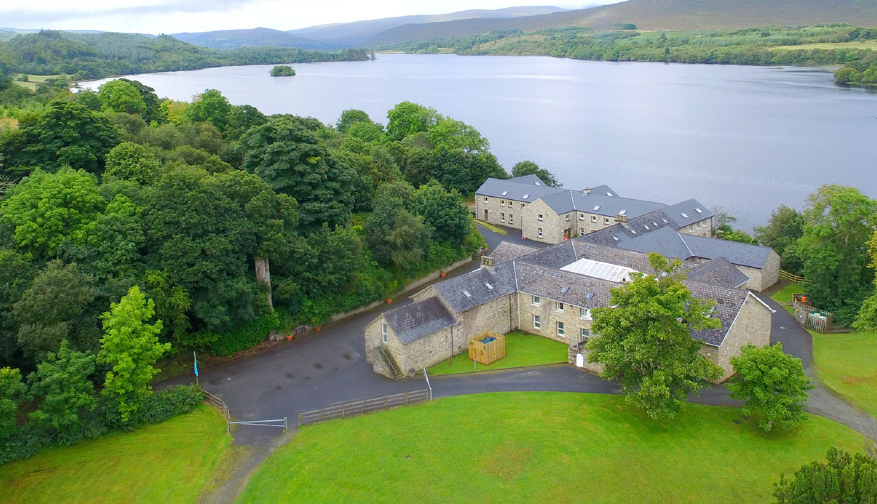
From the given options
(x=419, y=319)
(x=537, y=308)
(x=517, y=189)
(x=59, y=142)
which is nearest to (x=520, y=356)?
(x=537, y=308)

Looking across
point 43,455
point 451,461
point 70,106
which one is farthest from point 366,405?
point 70,106

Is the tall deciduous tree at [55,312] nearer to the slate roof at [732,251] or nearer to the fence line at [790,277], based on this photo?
the slate roof at [732,251]

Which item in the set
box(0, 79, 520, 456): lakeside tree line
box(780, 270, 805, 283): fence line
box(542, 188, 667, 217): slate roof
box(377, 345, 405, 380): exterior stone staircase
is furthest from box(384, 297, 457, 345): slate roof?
box(780, 270, 805, 283): fence line

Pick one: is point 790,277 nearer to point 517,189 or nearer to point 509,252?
point 509,252

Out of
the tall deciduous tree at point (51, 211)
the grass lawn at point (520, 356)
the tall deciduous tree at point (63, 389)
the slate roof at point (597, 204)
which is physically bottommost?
the grass lawn at point (520, 356)

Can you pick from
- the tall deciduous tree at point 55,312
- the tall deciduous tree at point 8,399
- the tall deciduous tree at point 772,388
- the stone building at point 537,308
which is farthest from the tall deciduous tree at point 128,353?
the tall deciduous tree at point 772,388

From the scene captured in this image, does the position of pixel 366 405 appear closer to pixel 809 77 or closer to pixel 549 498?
pixel 549 498
